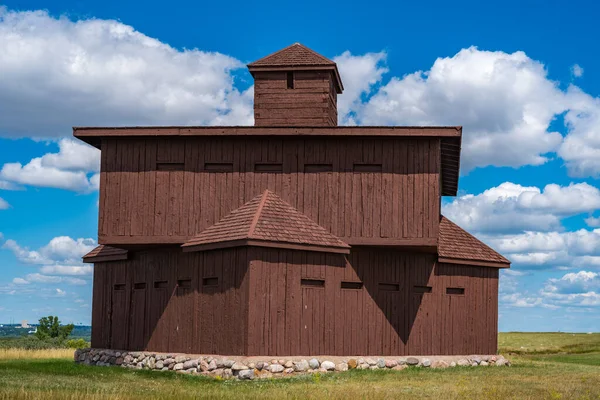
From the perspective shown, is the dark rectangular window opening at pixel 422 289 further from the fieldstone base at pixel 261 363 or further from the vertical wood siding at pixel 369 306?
the fieldstone base at pixel 261 363

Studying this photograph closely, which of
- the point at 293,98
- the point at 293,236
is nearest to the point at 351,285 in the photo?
the point at 293,236

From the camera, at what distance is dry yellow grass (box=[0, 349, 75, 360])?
38.6 metres

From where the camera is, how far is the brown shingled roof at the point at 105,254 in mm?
32403

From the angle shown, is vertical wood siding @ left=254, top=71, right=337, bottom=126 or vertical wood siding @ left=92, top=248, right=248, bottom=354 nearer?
vertical wood siding @ left=92, top=248, right=248, bottom=354

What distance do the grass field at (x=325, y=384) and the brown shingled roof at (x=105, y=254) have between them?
4.94 metres

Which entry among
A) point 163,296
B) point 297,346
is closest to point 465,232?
point 297,346

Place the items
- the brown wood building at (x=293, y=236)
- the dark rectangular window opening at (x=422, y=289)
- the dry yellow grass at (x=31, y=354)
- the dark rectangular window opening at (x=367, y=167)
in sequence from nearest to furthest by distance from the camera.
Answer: the brown wood building at (x=293, y=236)
the dark rectangular window opening at (x=367, y=167)
the dark rectangular window opening at (x=422, y=289)
the dry yellow grass at (x=31, y=354)

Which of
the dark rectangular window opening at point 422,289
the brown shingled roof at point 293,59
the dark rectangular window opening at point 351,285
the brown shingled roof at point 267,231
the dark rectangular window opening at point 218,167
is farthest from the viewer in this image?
the brown shingled roof at point 293,59

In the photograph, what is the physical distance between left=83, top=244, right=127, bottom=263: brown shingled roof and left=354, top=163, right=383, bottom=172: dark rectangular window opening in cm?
990

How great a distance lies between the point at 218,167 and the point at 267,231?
13.7 feet

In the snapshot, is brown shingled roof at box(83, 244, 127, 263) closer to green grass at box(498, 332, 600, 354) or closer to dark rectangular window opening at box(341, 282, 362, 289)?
dark rectangular window opening at box(341, 282, 362, 289)

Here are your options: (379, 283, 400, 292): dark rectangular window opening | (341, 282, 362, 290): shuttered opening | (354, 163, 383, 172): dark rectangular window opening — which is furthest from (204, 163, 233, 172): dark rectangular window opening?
(379, 283, 400, 292): dark rectangular window opening

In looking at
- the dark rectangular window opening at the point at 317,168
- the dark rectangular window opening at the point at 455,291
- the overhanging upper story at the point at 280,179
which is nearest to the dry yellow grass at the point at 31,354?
the overhanging upper story at the point at 280,179

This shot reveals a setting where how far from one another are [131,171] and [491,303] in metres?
14.4
